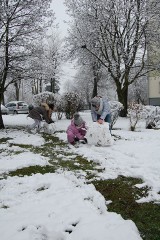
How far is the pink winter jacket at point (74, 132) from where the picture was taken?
10.6 m

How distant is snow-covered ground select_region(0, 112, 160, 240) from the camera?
3881 mm

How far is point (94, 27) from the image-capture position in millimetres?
23922

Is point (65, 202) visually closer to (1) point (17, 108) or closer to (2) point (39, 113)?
(2) point (39, 113)

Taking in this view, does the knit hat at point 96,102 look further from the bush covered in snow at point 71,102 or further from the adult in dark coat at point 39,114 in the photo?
the bush covered in snow at point 71,102

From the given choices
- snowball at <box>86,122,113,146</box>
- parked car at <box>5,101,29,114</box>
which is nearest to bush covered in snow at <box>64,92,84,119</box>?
snowball at <box>86,122,113,146</box>

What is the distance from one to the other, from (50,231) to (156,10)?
21936 millimetres

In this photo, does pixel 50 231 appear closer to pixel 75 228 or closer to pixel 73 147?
pixel 75 228

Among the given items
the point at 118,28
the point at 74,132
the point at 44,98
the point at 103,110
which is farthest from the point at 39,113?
the point at 118,28

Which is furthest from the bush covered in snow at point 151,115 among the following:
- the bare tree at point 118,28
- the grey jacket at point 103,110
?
the bare tree at point 118,28

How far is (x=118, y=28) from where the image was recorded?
80.1ft

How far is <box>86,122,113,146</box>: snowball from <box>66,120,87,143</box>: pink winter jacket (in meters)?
0.57

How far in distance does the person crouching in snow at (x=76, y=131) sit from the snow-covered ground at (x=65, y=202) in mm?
2118

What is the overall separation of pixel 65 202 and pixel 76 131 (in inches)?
230

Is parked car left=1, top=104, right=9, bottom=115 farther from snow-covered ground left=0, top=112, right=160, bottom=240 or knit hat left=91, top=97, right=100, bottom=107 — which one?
snow-covered ground left=0, top=112, right=160, bottom=240
